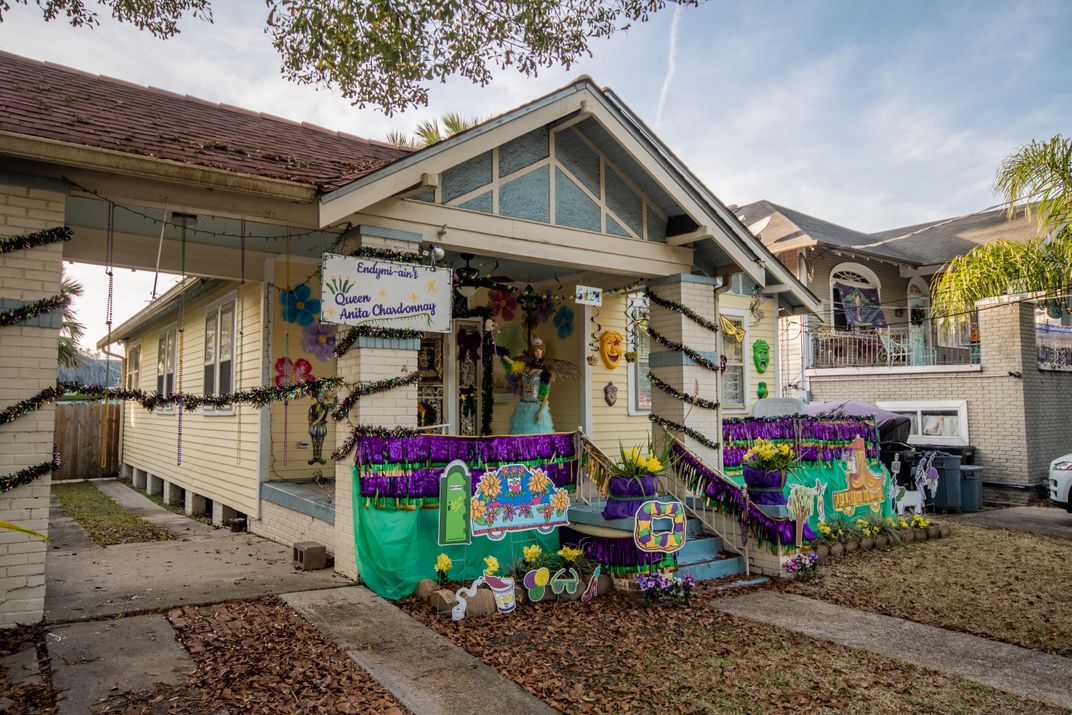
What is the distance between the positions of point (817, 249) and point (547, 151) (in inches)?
495

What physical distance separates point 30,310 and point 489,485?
14.5 ft

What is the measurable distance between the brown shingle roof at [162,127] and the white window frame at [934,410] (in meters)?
13.8

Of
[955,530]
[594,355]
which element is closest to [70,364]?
[594,355]

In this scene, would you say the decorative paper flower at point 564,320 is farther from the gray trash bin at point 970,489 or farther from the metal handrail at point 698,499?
the gray trash bin at point 970,489

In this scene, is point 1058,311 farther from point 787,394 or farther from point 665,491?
point 665,491

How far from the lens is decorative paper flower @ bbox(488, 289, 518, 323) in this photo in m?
11.6

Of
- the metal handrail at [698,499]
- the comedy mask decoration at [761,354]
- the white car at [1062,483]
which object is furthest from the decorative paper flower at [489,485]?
the white car at [1062,483]

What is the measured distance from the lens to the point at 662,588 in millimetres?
7074

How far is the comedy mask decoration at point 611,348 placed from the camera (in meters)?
11.8

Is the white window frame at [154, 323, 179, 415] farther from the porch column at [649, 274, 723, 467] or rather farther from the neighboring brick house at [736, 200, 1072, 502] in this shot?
the neighboring brick house at [736, 200, 1072, 502]

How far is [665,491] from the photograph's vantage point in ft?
26.8

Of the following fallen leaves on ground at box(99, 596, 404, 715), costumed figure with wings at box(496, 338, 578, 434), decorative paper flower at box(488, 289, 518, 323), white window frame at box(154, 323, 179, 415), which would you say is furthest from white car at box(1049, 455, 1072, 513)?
white window frame at box(154, 323, 179, 415)

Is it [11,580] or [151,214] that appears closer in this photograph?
[11,580]

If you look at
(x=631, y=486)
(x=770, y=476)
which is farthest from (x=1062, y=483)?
(x=631, y=486)
